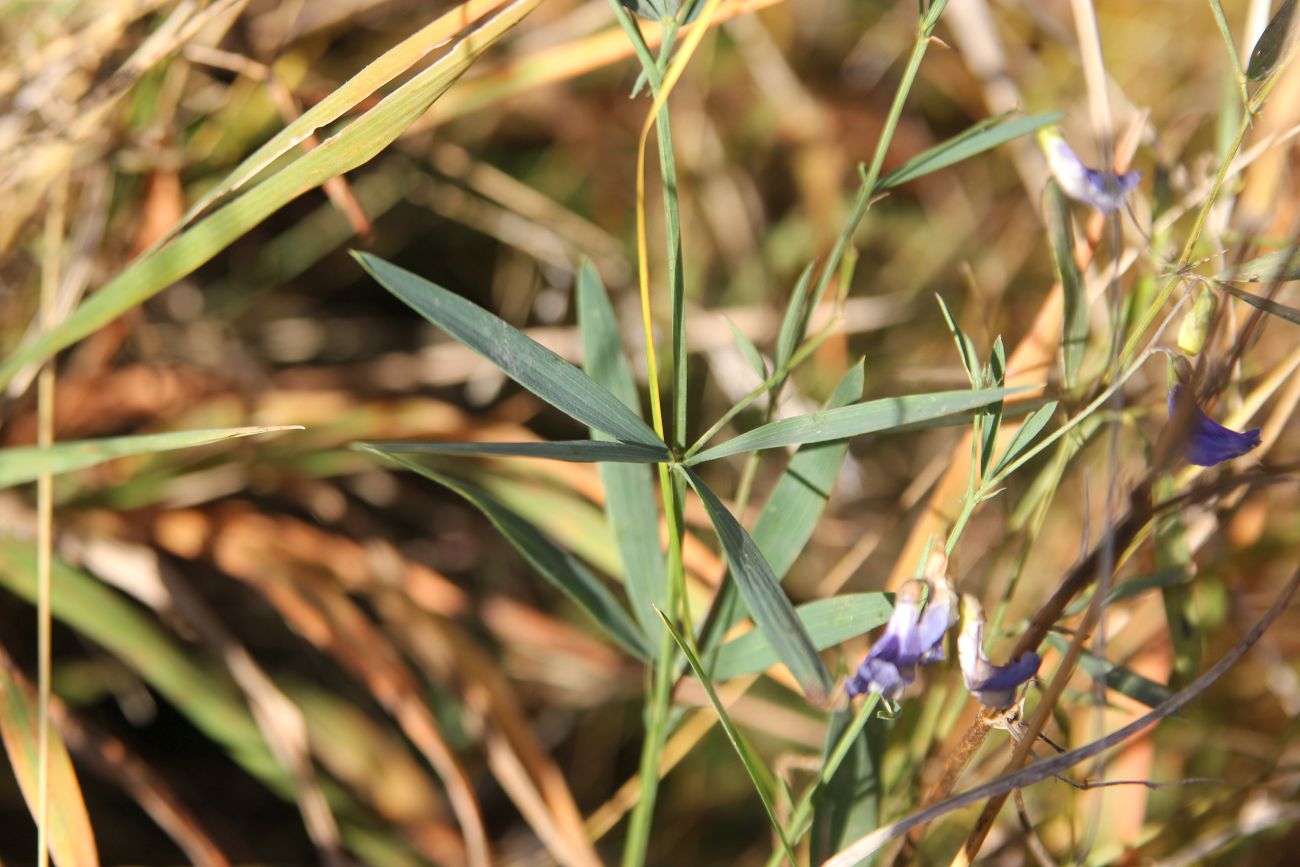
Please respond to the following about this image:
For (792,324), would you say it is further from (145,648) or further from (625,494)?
(145,648)

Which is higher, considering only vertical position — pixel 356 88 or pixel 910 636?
pixel 356 88

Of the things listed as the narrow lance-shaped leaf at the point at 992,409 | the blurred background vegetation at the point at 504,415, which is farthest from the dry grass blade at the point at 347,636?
the narrow lance-shaped leaf at the point at 992,409

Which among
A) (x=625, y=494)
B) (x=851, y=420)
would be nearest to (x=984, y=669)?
(x=851, y=420)

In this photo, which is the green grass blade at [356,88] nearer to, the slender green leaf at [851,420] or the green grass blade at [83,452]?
the green grass blade at [83,452]

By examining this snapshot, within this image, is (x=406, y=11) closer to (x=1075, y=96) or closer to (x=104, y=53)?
(x=104, y=53)

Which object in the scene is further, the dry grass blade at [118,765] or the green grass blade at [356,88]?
the dry grass blade at [118,765]

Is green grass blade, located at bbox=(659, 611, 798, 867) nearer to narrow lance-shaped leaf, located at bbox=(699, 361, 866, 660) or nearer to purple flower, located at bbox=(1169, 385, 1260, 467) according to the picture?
narrow lance-shaped leaf, located at bbox=(699, 361, 866, 660)
